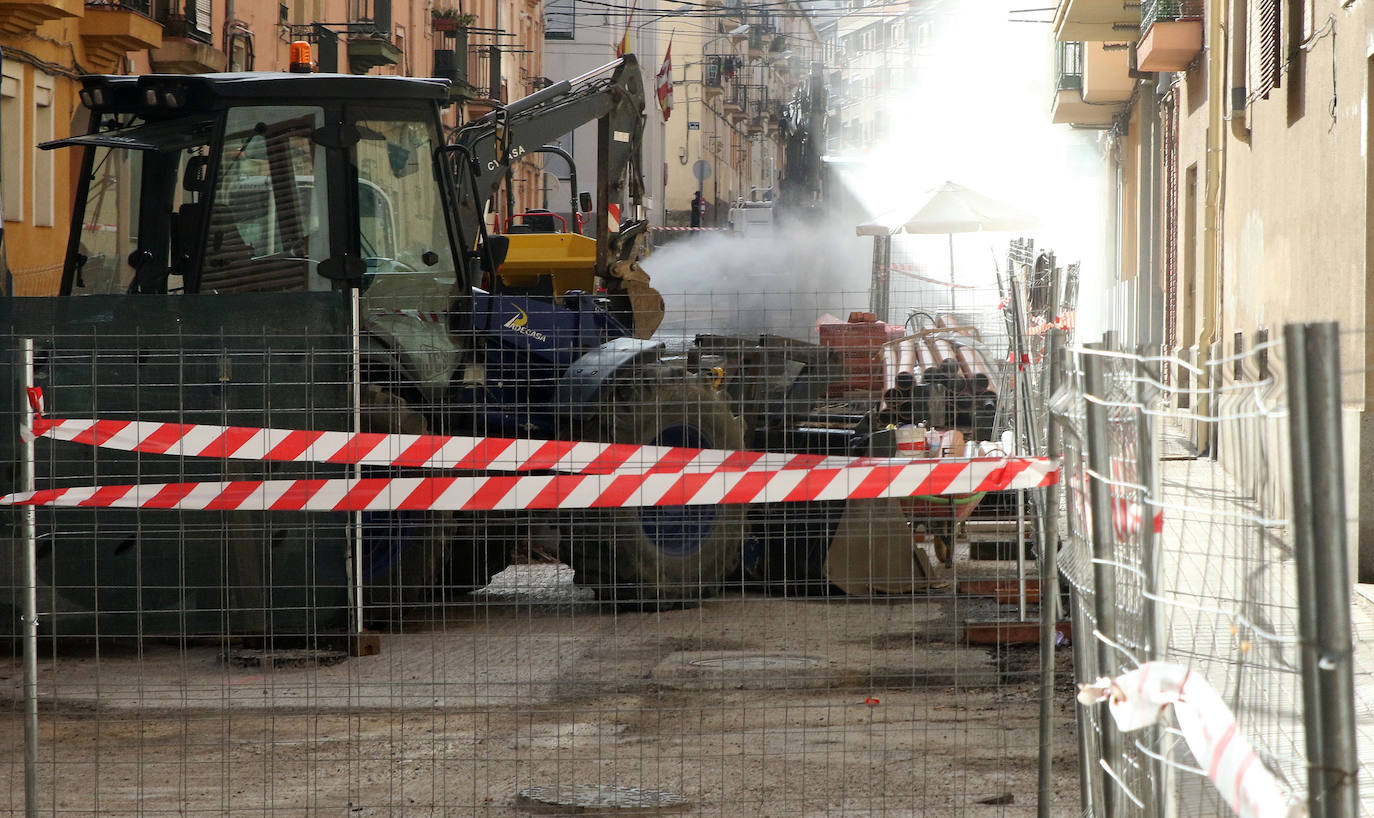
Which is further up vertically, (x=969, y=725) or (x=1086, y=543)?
(x=1086, y=543)

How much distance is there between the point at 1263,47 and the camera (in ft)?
39.7

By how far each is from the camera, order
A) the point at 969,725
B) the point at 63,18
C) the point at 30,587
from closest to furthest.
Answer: the point at 30,587 < the point at 969,725 < the point at 63,18

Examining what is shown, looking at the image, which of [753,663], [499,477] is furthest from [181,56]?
[499,477]

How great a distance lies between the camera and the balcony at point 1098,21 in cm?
2075

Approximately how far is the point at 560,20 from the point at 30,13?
36080 mm

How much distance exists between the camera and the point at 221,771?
17.3 ft

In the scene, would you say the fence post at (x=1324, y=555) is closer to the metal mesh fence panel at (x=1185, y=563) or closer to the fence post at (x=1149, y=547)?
the metal mesh fence panel at (x=1185, y=563)

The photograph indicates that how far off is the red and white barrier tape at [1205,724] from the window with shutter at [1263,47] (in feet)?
32.6

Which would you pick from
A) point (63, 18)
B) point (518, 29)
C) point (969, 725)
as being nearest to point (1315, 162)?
point (969, 725)

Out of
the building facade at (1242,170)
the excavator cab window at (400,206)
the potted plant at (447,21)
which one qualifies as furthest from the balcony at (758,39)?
the excavator cab window at (400,206)

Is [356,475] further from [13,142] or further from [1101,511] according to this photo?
[13,142]

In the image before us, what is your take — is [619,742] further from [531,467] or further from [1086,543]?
[1086,543]

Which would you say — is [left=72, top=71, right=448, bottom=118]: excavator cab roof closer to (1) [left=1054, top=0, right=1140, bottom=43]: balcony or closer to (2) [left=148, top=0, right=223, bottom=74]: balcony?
(2) [left=148, top=0, right=223, bottom=74]: balcony

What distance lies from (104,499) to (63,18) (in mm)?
11770
